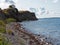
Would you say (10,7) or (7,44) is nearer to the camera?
(7,44)

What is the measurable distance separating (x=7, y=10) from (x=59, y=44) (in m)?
118

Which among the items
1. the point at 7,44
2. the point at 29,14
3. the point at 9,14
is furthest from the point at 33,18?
the point at 7,44

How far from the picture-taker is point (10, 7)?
152125mm

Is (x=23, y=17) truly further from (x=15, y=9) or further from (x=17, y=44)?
(x=17, y=44)

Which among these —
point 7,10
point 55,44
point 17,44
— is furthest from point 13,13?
point 17,44

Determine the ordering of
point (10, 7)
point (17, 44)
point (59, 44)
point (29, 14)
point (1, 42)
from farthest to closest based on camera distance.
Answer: point (29, 14), point (10, 7), point (59, 44), point (17, 44), point (1, 42)

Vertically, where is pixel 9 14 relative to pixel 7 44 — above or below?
below

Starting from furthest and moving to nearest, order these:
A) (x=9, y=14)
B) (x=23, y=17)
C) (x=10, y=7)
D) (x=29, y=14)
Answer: (x=29, y=14)
(x=23, y=17)
(x=10, y=7)
(x=9, y=14)

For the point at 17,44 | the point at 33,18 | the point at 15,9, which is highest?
the point at 17,44

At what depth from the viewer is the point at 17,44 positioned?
20.8m

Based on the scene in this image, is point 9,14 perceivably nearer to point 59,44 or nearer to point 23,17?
point 23,17

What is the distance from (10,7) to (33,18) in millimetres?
41190

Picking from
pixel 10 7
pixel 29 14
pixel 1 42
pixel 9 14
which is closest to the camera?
pixel 1 42

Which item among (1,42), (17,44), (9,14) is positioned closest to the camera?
(1,42)
